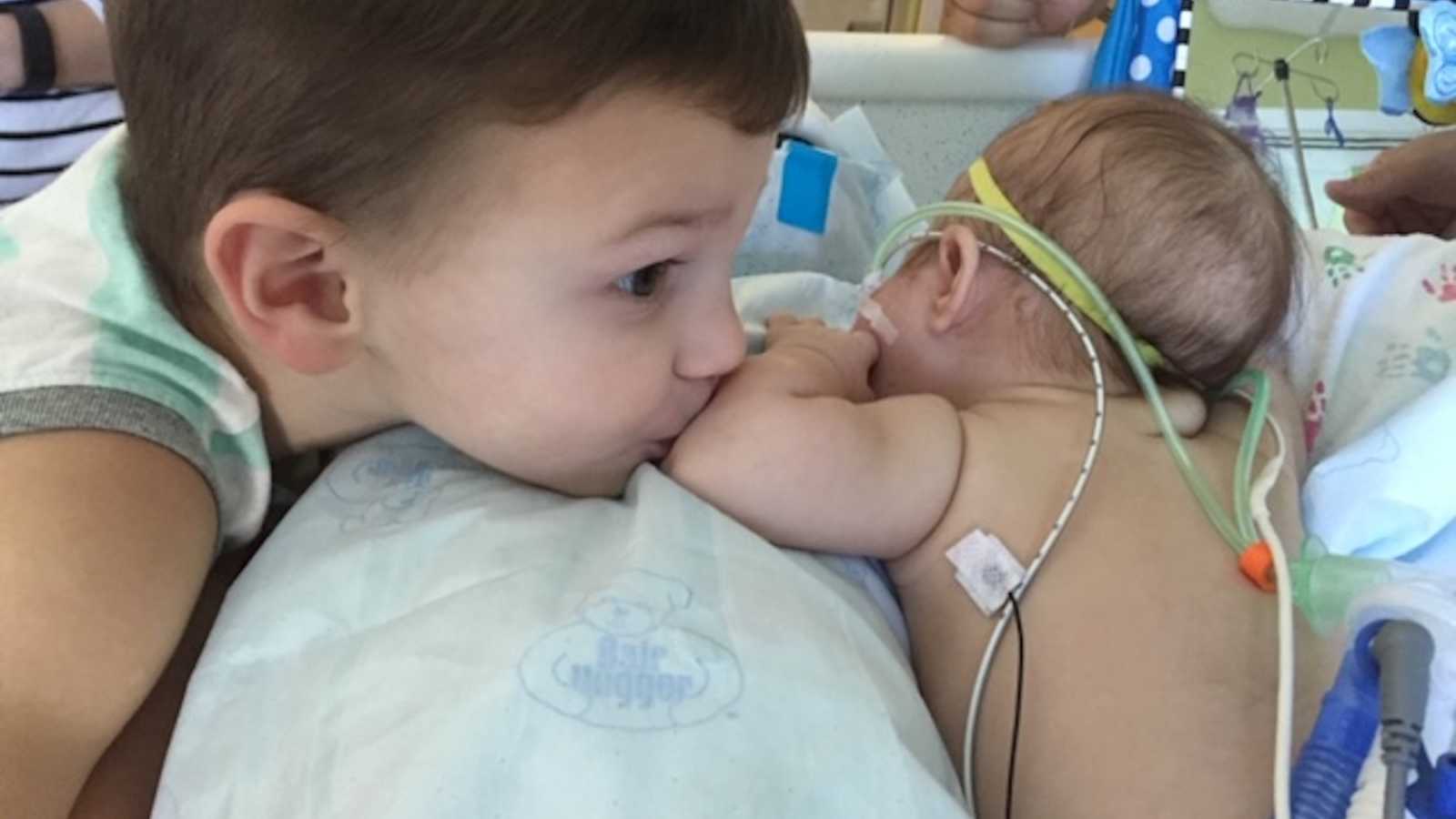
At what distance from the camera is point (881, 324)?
113 cm

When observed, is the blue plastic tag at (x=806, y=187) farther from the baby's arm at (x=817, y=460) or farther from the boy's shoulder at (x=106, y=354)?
the boy's shoulder at (x=106, y=354)

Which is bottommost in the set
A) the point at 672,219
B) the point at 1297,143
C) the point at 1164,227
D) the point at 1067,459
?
the point at 1297,143

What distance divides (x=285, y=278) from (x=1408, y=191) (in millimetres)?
1262

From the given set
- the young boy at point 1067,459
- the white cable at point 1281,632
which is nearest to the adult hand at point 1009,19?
the young boy at point 1067,459

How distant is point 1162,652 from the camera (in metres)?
0.88

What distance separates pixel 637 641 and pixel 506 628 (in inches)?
2.7

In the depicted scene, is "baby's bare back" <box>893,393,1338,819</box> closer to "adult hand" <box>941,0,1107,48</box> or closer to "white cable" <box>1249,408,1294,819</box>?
"white cable" <box>1249,408,1294,819</box>

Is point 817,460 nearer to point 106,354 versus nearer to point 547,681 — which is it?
point 547,681

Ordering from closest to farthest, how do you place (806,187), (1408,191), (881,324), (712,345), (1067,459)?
(712,345) < (1067,459) < (881,324) < (806,187) < (1408,191)

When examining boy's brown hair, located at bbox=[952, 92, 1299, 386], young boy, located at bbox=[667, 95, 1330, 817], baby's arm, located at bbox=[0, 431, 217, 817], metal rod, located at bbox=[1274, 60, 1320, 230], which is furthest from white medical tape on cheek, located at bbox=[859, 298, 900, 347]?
metal rod, located at bbox=[1274, 60, 1320, 230]

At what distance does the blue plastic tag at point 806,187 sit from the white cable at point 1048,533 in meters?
0.42

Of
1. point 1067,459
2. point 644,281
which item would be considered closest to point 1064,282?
point 1067,459

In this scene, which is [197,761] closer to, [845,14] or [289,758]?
[289,758]

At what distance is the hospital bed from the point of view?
68 centimetres
